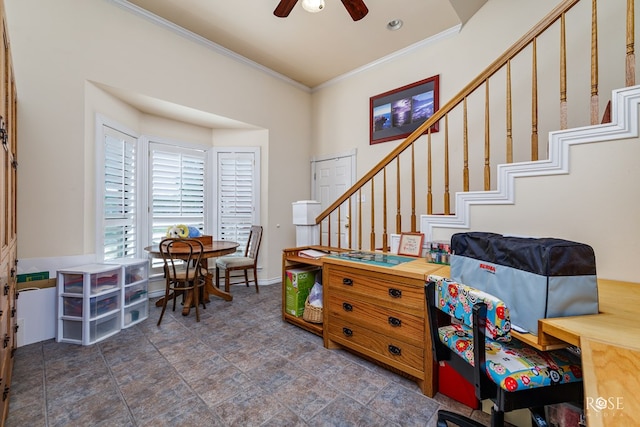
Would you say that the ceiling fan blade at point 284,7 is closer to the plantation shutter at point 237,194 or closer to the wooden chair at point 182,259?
the plantation shutter at point 237,194

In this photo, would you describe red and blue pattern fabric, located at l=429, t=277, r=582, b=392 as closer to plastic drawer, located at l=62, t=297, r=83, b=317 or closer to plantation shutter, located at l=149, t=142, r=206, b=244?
plastic drawer, located at l=62, t=297, r=83, b=317

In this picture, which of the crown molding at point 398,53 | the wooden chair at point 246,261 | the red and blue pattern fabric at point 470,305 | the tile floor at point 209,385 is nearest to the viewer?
the red and blue pattern fabric at point 470,305

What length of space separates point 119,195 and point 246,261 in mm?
1802

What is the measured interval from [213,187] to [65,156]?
6.35ft

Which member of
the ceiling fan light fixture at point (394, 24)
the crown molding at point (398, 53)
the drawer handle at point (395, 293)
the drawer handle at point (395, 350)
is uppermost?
the ceiling fan light fixture at point (394, 24)

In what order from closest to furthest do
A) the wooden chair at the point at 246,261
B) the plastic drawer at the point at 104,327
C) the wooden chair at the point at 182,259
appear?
the plastic drawer at the point at 104,327
the wooden chair at the point at 182,259
the wooden chair at the point at 246,261

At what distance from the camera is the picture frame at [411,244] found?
2301 mm

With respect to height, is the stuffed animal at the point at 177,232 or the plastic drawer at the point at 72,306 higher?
A: the stuffed animal at the point at 177,232

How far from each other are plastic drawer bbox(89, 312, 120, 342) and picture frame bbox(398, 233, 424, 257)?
9.32ft

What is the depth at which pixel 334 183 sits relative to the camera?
185 inches

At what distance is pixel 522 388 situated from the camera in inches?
39.4

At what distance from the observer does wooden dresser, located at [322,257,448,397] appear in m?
1.76

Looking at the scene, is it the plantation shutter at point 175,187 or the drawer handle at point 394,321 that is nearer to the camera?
the drawer handle at point 394,321

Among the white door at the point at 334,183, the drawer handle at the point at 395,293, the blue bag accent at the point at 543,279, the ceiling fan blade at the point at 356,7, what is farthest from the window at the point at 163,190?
the blue bag accent at the point at 543,279
